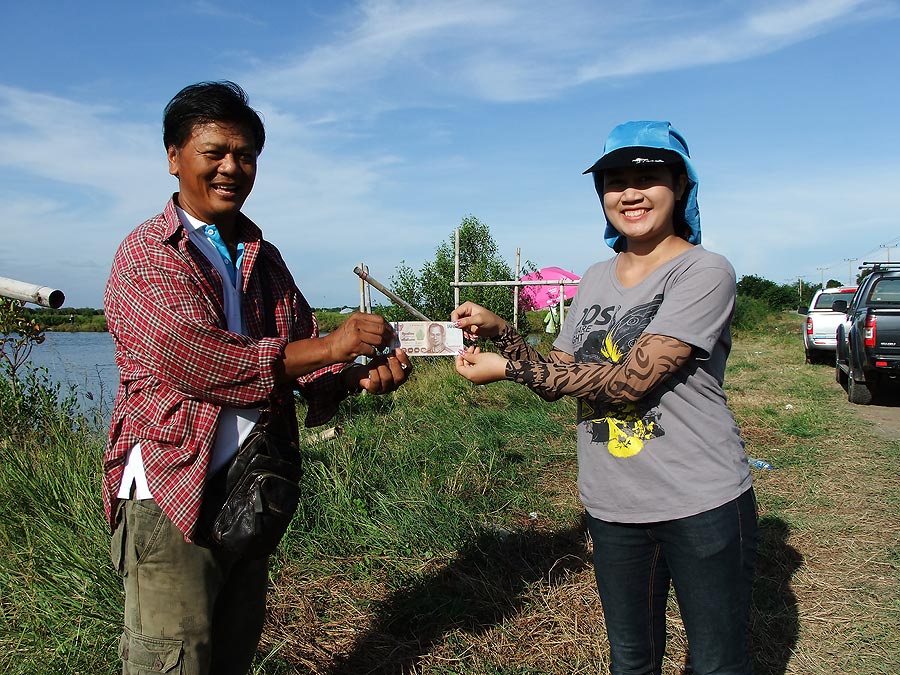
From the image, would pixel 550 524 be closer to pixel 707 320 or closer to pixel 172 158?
pixel 707 320

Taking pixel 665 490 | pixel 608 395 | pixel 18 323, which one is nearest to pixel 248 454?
pixel 608 395

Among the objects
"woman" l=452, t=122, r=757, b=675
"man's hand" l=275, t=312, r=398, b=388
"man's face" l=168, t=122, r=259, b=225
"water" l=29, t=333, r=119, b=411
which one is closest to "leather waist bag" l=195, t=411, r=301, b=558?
"man's hand" l=275, t=312, r=398, b=388

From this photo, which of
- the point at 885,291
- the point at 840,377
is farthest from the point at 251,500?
the point at 840,377

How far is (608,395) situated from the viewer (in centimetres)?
184

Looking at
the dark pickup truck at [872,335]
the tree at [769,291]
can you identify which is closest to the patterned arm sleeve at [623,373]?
the dark pickup truck at [872,335]

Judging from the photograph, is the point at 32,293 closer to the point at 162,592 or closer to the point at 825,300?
the point at 162,592

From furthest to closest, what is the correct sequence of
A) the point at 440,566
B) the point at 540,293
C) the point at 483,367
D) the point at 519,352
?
the point at 540,293 < the point at 440,566 < the point at 519,352 < the point at 483,367

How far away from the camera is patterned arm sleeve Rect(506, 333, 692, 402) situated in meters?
1.76

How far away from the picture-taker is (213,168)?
184 cm

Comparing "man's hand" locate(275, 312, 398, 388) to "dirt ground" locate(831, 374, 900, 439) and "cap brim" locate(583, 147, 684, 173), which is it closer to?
"cap brim" locate(583, 147, 684, 173)

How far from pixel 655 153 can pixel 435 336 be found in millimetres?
5248

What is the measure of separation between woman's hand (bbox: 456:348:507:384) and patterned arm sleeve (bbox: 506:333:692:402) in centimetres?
14

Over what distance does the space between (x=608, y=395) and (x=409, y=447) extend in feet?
10.4

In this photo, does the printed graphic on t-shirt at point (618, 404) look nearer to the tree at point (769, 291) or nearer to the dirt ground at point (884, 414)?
the dirt ground at point (884, 414)
